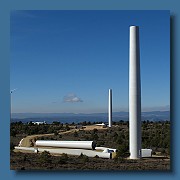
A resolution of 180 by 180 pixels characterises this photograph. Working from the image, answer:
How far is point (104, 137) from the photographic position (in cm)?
842

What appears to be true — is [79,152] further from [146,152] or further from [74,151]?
[146,152]

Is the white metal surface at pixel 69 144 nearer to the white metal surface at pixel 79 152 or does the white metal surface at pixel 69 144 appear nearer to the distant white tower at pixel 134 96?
the white metal surface at pixel 79 152

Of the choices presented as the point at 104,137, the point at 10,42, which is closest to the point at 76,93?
the point at 104,137

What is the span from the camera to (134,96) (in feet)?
27.3

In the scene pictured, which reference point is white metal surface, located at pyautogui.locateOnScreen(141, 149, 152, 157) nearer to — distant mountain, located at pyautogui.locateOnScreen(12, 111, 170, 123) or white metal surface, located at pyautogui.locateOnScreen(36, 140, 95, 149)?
distant mountain, located at pyautogui.locateOnScreen(12, 111, 170, 123)

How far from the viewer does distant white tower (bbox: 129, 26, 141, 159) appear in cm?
827

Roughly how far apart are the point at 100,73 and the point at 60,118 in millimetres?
1074

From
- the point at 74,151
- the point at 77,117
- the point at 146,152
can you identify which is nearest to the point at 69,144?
the point at 74,151

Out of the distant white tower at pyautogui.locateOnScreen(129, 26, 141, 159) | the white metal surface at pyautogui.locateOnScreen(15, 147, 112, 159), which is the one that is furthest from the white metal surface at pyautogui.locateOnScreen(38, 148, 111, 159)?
the distant white tower at pyautogui.locateOnScreen(129, 26, 141, 159)

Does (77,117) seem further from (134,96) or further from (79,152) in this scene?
(134,96)

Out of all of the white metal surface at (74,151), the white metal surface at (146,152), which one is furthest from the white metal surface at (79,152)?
the white metal surface at (146,152)

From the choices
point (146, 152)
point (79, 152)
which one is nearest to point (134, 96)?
point (146, 152)

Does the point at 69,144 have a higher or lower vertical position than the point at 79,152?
higher

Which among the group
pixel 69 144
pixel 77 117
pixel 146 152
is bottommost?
pixel 146 152
